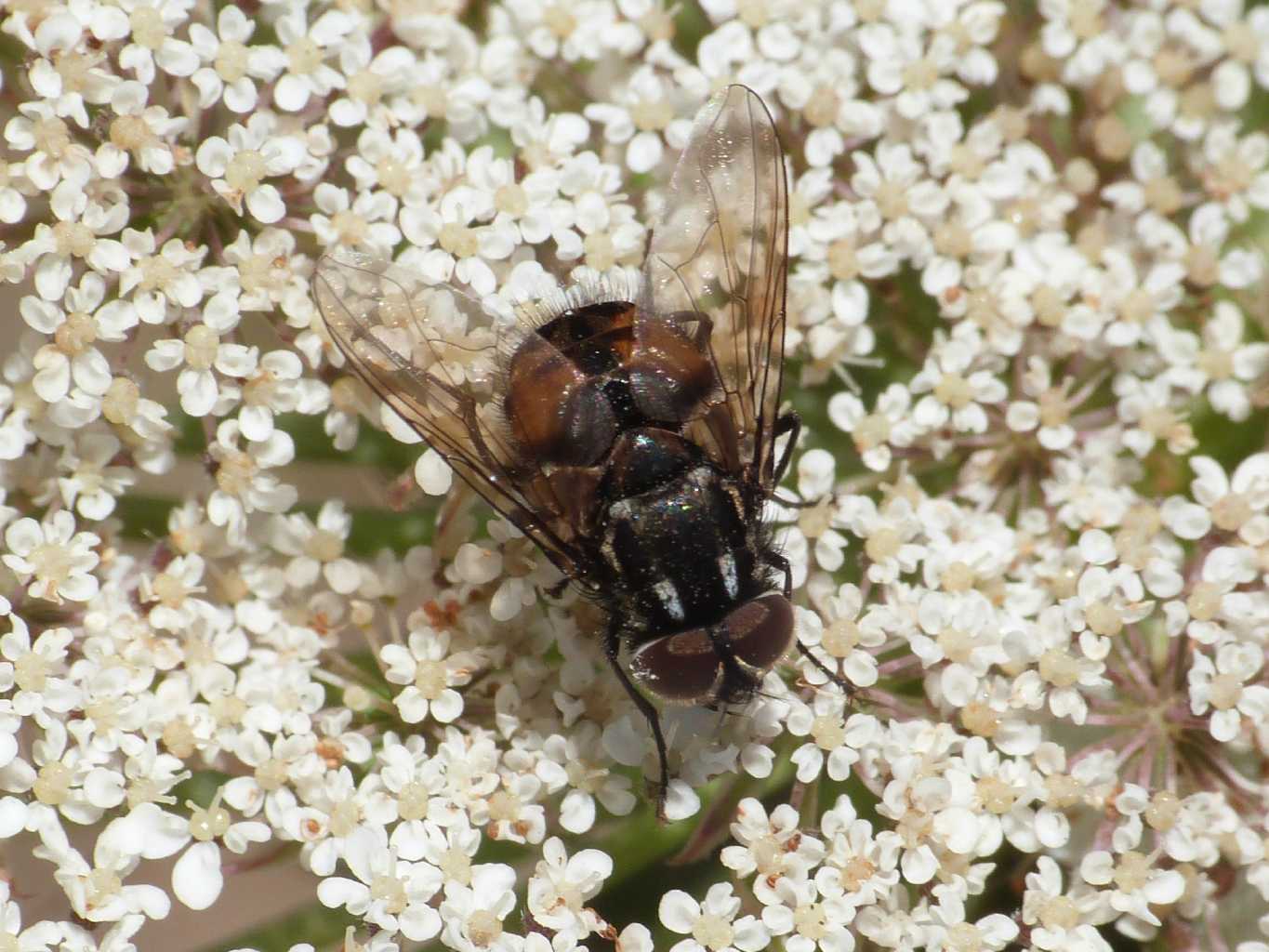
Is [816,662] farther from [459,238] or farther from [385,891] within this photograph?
[459,238]

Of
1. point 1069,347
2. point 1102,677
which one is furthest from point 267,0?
point 1102,677

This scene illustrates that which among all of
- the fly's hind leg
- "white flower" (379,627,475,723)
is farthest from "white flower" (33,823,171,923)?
the fly's hind leg

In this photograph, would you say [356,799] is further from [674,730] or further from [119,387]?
[119,387]

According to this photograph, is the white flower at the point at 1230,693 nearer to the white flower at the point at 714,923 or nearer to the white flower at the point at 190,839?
the white flower at the point at 714,923

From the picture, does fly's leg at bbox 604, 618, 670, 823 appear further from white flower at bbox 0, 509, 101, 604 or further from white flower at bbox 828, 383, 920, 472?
white flower at bbox 0, 509, 101, 604

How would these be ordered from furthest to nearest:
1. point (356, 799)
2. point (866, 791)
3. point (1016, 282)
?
point (1016, 282)
point (866, 791)
point (356, 799)

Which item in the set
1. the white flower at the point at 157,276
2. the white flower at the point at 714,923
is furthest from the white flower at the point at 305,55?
the white flower at the point at 714,923
